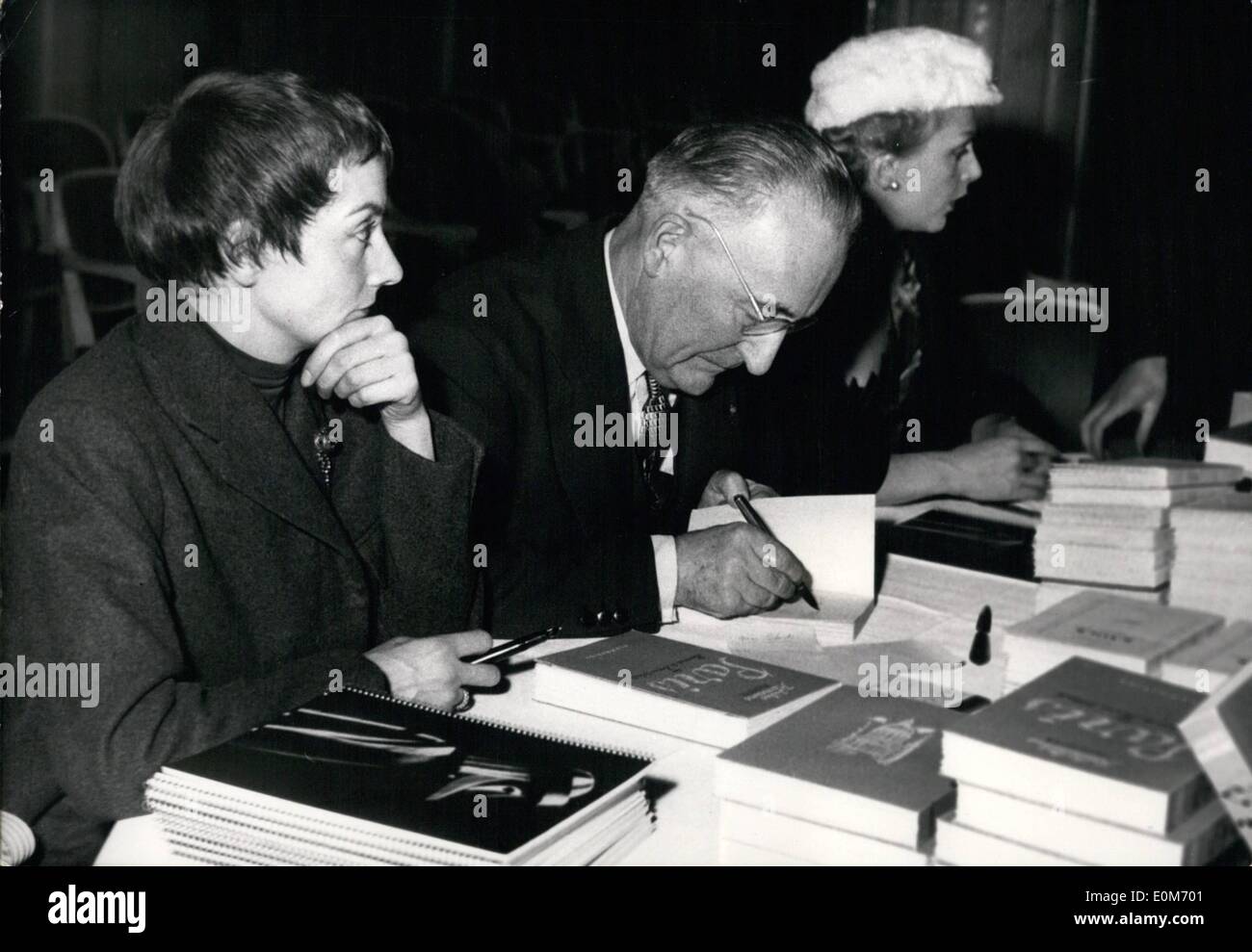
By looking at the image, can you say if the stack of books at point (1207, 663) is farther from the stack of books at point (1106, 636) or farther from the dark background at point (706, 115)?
the dark background at point (706, 115)

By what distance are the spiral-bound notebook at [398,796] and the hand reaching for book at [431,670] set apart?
268 millimetres

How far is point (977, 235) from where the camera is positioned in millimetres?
3625

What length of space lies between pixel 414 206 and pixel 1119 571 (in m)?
4.59

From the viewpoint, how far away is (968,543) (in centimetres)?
196

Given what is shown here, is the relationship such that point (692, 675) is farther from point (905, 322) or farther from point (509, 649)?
point (905, 322)

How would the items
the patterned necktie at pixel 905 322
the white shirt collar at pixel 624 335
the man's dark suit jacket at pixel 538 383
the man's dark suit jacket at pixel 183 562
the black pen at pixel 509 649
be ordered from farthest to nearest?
the patterned necktie at pixel 905 322 → the white shirt collar at pixel 624 335 → the man's dark suit jacket at pixel 538 383 → the black pen at pixel 509 649 → the man's dark suit jacket at pixel 183 562

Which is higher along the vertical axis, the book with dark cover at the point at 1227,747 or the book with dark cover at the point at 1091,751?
the book with dark cover at the point at 1227,747

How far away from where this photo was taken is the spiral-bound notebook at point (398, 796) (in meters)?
0.83

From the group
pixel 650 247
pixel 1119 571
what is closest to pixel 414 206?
pixel 650 247

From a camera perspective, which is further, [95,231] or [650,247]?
[95,231]

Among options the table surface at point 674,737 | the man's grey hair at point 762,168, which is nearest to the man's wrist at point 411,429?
the table surface at point 674,737

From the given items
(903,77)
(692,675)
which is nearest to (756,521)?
(692,675)

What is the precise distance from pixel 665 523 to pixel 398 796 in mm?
1333
